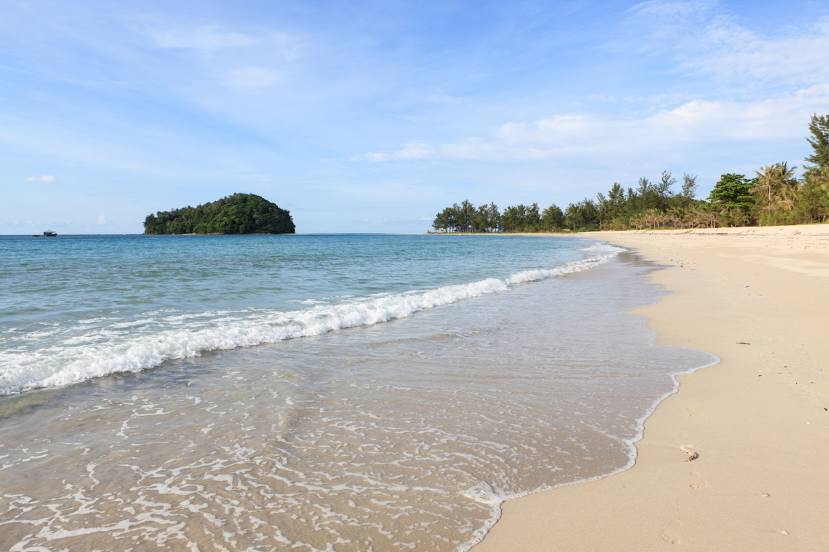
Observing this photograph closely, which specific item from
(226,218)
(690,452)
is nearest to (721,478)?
(690,452)

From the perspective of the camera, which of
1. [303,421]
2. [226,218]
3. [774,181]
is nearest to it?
[303,421]

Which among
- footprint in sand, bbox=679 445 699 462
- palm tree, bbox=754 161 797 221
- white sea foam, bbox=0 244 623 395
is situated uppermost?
palm tree, bbox=754 161 797 221

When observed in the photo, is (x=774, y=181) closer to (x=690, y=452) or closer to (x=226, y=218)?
(x=690, y=452)

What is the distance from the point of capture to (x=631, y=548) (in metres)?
2.53

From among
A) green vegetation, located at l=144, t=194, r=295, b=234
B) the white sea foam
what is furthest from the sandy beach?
green vegetation, located at l=144, t=194, r=295, b=234

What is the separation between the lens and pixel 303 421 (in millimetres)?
4500

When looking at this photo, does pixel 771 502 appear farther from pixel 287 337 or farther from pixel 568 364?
pixel 287 337

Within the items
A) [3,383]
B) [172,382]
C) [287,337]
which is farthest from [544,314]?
[3,383]

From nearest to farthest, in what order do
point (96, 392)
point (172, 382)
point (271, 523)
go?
point (271, 523)
point (96, 392)
point (172, 382)

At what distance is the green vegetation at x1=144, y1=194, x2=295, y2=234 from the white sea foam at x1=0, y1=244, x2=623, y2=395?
143m

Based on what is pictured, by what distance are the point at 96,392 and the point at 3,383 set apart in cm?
107

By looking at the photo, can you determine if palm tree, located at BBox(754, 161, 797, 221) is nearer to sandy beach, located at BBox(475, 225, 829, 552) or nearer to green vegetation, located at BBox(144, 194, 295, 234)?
sandy beach, located at BBox(475, 225, 829, 552)

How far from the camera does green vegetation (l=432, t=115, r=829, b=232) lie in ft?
178

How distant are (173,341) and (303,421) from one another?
12.8 feet
